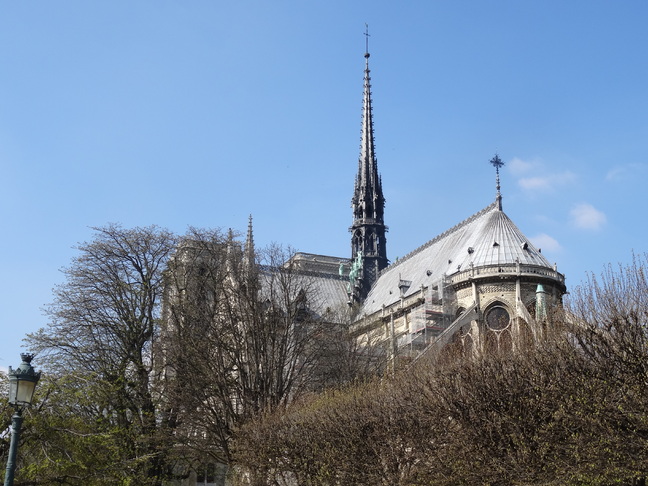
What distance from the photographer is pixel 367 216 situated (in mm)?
73562

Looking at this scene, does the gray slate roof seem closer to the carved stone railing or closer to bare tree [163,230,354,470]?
the carved stone railing

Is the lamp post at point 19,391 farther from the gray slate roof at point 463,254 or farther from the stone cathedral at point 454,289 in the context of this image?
the gray slate roof at point 463,254

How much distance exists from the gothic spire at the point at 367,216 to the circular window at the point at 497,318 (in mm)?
20974

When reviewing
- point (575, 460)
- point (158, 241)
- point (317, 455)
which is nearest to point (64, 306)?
point (158, 241)

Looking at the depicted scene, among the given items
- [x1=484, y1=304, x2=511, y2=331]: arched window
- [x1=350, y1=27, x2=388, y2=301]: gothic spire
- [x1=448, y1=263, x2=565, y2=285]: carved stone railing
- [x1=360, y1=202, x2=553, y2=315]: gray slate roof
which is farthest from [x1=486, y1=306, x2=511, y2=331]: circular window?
[x1=350, y1=27, x2=388, y2=301]: gothic spire

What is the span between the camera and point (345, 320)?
50.6m

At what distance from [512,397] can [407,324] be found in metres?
36.7

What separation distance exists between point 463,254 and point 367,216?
19651 mm

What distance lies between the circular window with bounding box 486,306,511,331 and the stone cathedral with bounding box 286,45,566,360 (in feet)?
0.20

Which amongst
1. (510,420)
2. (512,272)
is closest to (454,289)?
(512,272)

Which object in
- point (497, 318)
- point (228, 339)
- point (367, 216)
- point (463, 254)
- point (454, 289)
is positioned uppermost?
point (367, 216)

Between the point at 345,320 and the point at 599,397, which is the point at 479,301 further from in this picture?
the point at 599,397

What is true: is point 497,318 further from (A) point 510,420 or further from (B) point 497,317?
(A) point 510,420

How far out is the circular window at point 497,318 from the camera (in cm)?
4969
